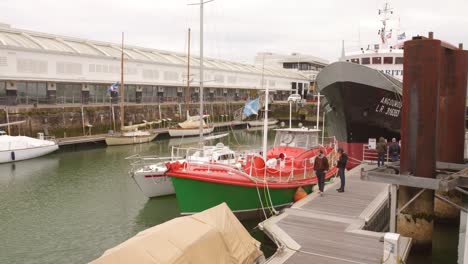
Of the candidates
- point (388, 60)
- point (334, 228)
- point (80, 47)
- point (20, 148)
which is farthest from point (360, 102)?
point (80, 47)

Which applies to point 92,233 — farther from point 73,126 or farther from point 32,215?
point 73,126

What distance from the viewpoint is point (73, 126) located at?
4084 centimetres

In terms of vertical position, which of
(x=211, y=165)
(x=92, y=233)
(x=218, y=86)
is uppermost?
(x=218, y=86)

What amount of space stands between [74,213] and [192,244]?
11424 millimetres

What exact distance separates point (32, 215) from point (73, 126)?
24.7 metres

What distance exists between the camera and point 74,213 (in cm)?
1791

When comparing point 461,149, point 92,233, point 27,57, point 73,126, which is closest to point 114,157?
point 73,126

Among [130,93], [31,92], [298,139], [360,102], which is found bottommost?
[298,139]

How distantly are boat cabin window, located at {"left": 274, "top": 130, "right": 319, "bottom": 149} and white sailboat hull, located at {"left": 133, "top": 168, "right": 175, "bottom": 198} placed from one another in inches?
223

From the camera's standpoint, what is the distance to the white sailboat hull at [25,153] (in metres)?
29.0

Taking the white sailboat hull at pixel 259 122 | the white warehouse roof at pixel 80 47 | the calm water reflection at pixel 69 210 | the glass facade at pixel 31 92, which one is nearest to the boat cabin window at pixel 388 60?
the white warehouse roof at pixel 80 47

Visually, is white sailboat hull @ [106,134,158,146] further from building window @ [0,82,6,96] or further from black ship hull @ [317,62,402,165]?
black ship hull @ [317,62,402,165]

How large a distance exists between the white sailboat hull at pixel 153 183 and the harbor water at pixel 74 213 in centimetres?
36

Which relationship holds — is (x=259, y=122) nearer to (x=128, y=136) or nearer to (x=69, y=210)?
(x=128, y=136)
